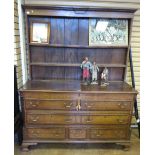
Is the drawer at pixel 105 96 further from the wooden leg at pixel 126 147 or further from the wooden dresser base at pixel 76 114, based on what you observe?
the wooden leg at pixel 126 147

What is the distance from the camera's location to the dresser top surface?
262 centimetres

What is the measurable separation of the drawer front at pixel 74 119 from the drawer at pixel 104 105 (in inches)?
4.4

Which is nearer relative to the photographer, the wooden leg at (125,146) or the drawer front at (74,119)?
the drawer front at (74,119)

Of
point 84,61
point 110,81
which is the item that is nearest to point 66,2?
point 84,61

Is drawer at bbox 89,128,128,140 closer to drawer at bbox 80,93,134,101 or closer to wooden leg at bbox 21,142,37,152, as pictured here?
drawer at bbox 80,93,134,101

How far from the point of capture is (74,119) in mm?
2682

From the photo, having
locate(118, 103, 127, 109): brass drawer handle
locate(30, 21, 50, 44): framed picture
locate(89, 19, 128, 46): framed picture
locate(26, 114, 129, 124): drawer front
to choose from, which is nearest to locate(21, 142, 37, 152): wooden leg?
locate(26, 114, 129, 124): drawer front

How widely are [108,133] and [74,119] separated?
50cm

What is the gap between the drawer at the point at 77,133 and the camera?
8.92 feet

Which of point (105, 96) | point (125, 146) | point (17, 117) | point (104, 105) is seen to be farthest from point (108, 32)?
point (17, 117)

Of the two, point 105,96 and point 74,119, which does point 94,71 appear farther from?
point 74,119

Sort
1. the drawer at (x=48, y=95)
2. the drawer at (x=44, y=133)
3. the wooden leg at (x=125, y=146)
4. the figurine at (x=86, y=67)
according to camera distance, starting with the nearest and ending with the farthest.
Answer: the drawer at (x=48, y=95)
the drawer at (x=44, y=133)
the wooden leg at (x=125, y=146)
the figurine at (x=86, y=67)

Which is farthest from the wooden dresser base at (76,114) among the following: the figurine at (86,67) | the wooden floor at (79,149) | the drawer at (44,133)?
the figurine at (86,67)
